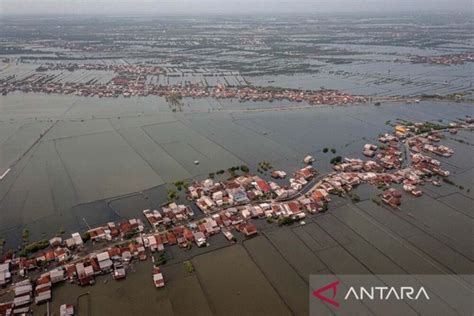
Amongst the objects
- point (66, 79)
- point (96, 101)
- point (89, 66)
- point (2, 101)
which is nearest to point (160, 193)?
point (96, 101)

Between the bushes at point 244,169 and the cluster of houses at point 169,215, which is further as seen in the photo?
the bushes at point 244,169

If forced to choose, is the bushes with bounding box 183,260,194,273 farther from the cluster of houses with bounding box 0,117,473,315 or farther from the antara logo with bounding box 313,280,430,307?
the antara logo with bounding box 313,280,430,307

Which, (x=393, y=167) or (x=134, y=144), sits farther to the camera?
(x=134, y=144)

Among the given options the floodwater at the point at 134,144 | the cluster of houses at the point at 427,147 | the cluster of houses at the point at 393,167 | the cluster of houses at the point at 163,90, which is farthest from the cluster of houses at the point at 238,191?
the cluster of houses at the point at 163,90

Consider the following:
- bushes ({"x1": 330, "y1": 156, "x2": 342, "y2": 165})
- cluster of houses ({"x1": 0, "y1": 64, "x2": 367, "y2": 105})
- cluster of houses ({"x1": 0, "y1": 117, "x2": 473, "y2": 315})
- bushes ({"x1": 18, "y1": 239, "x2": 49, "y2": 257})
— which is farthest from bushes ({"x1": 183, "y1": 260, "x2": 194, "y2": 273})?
cluster of houses ({"x1": 0, "y1": 64, "x2": 367, "y2": 105})

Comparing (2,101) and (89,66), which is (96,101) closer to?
(2,101)

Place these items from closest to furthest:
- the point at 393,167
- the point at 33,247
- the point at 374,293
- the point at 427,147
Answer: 1. the point at 374,293
2. the point at 33,247
3. the point at 393,167
4. the point at 427,147

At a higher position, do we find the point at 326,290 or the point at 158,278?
the point at 158,278

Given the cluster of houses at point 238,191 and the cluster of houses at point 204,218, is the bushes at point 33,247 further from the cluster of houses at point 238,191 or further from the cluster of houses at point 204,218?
the cluster of houses at point 238,191

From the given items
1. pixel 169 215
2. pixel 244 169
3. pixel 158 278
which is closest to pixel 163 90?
pixel 244 169

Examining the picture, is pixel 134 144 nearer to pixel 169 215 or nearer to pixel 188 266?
pixel 169 215
